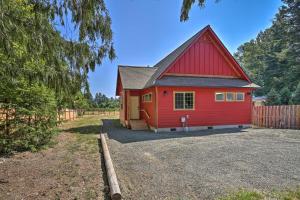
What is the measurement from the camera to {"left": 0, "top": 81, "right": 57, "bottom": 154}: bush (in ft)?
23.0

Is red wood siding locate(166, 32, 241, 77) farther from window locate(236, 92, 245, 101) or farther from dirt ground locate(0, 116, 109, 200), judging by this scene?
dirt ground locate(0, 116, 109, 200)

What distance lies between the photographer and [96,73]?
4.65 meters

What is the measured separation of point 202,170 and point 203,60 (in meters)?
10.4

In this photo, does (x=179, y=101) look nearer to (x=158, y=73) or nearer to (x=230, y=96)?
(x=158, y=73)

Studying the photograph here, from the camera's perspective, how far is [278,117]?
1436 cm

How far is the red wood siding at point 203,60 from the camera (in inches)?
541

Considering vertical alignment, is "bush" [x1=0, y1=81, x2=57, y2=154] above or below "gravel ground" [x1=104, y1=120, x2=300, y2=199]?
above

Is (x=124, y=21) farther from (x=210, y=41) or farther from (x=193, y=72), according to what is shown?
(x=210, y=41)

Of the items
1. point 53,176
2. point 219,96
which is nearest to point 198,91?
point 219,96

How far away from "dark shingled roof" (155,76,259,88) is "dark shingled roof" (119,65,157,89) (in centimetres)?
255

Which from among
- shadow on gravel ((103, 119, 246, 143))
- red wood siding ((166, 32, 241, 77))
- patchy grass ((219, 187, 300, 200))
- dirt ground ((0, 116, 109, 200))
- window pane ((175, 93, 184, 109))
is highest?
red wood siding ((166, 32, 241, 77))

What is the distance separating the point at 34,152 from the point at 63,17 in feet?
17.4

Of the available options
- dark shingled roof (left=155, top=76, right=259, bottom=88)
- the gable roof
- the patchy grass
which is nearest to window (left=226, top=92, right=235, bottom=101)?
dark shingled roof (left=155, top=76, right=259, bottom=88)

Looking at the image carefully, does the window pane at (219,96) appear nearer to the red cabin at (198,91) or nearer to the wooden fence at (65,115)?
the red cabin at (198,91)
